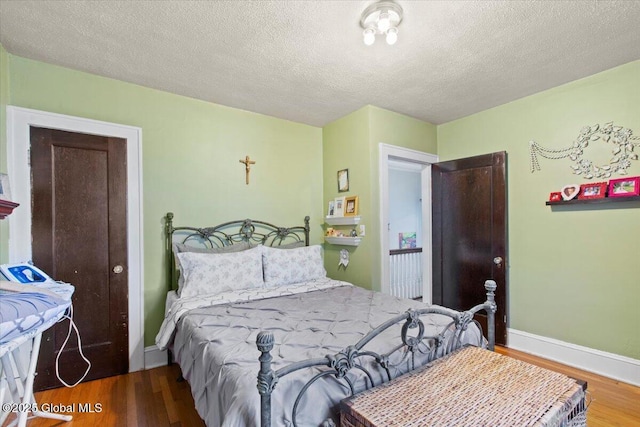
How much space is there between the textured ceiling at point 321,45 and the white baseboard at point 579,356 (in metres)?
2.35

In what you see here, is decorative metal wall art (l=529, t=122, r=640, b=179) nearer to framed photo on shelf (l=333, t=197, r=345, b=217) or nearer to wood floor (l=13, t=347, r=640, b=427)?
wood floor (l=13, t=347, r=640, b=427)

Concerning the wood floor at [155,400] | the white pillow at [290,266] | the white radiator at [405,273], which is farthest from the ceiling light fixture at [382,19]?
the white radiator at [405,273]

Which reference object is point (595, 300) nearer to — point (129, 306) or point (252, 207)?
point (252, 207)

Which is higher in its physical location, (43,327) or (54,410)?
(43,327)

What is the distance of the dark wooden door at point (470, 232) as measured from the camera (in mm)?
3070

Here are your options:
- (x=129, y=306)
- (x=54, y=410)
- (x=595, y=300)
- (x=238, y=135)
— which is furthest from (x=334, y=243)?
(x=54, y=410)

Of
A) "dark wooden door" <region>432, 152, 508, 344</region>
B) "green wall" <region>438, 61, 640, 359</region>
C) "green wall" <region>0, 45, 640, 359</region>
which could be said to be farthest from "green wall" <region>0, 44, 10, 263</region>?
"green wall" <region>438, 61, 640, 359</region>

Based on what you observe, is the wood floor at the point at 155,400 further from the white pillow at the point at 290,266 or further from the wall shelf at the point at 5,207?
the wall shelf at the point at 5,207

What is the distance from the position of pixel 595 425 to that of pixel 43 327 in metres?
3.18

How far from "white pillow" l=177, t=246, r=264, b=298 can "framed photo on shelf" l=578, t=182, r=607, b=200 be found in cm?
290

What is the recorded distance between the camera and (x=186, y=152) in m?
2.89

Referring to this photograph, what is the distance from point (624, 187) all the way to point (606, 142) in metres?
0.40

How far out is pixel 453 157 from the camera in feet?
11.9

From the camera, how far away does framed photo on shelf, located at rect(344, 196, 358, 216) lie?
→ 3.24 meters
